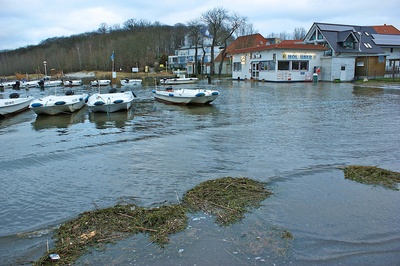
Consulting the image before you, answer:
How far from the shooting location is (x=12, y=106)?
1850 centimetres

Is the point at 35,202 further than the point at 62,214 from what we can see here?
Yes

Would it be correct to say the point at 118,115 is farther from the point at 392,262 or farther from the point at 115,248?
the point at 392,262

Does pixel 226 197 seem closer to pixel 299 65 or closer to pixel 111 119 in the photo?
pixel 111 119

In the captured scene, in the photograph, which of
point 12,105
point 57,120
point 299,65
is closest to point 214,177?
point 57,120

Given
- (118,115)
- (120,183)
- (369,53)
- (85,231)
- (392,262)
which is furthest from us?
(369,53)

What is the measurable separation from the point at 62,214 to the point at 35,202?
36.6 inches

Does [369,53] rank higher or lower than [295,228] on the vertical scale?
higher

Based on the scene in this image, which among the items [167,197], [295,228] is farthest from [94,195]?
[295,228]

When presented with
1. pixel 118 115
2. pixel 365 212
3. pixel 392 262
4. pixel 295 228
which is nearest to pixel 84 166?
pixel 295 228

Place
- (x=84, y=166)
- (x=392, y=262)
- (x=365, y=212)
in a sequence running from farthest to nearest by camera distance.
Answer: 1. (x=84, y=166)
2. (x=365, y=212)
3. (x=392, y=262)

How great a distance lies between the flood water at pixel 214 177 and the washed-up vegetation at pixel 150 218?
0.53 feet

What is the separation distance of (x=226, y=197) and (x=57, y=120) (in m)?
13.2

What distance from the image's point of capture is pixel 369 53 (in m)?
43.9

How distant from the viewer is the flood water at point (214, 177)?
13.8 feet
